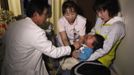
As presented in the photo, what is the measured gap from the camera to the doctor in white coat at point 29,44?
1.92m

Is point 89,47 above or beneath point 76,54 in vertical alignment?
above

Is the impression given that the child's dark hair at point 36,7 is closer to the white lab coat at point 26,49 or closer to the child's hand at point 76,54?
the white lab coat at point 26,49

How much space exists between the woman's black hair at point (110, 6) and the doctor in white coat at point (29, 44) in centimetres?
52

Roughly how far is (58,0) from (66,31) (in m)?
0.67

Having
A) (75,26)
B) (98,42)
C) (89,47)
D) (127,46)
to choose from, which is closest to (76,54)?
(89,47)

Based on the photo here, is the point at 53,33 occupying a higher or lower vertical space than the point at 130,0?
lower

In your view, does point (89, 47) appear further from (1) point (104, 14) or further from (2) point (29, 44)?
(2) point (29, 44)

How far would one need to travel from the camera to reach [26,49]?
1973 millimetres

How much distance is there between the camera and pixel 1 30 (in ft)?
9.53

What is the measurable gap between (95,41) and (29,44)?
729 mm

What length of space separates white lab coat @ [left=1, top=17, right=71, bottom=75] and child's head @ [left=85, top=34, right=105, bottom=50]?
29 cm

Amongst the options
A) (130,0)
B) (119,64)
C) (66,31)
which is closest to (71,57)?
(66,31)

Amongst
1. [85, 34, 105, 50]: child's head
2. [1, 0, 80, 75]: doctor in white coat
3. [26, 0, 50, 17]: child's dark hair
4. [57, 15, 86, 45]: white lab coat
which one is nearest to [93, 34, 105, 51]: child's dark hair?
[85, 34, 105, 50]: child's head

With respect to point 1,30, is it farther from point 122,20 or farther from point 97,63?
point 122,20
